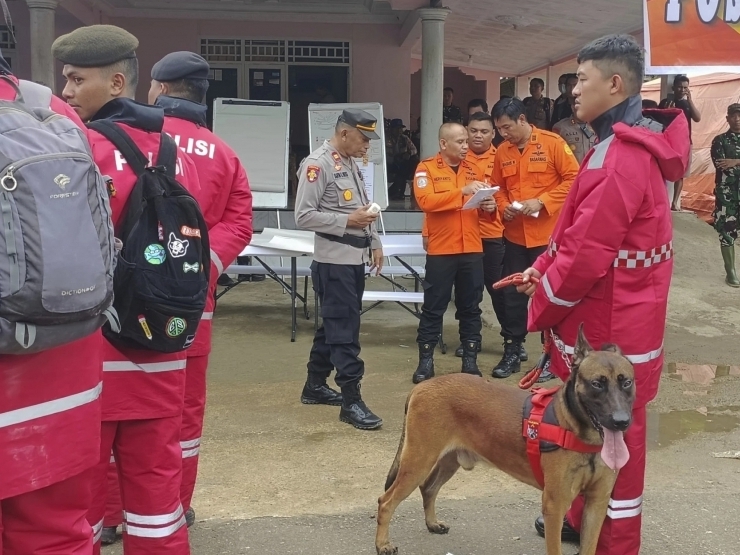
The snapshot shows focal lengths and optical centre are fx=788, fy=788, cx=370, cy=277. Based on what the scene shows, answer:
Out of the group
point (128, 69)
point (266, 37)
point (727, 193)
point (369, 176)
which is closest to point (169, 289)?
point (128, 69)

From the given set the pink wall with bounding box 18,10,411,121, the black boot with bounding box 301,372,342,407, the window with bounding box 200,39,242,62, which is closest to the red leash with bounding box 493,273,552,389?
the black boot with bounding box 301,372,342,407

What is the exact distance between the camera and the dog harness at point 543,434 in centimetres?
300

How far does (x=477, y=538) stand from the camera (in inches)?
146

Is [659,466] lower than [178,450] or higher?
lower

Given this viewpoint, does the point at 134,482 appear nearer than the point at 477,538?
Yes

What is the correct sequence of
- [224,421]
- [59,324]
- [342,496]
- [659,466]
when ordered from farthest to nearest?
[224,421], [659,466], [342,496], [59,324]

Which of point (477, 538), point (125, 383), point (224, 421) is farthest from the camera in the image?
point (224, 421)

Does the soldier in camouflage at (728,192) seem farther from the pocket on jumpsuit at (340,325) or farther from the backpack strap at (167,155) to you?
the backpack strap at (167,155)

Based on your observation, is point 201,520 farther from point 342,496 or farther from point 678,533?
point 678,533

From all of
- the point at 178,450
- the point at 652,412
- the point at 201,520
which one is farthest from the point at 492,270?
the point at 178,450

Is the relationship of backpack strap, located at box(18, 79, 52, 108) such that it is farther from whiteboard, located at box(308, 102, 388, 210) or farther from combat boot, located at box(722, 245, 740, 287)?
combat boot, located at box(722, 245, 740, 287)

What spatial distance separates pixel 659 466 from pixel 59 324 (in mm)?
3834

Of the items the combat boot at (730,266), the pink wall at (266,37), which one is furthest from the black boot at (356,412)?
the pink wall at (266,37)

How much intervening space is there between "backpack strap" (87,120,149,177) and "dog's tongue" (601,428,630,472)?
73.5 inches
